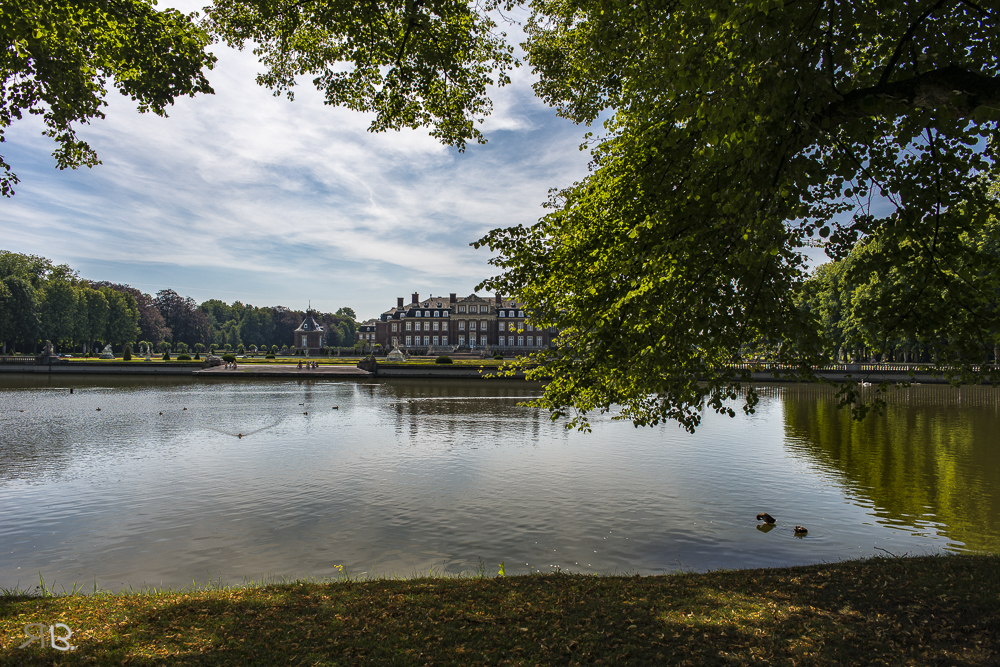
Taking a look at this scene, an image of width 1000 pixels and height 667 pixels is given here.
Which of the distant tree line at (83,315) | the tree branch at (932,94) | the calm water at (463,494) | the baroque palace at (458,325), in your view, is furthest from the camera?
the baroque palace at (458,325)

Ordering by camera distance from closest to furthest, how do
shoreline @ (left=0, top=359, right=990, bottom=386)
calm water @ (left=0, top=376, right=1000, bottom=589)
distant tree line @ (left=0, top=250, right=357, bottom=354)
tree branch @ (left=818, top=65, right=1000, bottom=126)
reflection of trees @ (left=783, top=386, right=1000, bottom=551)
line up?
tree branch @ (left=818, top=65, right=1000, bottom=126) → calm water @ (left=0, top=376, right=1000, bottom=589) → reflection of trees @ (left=783, top=386, right=1000, bottom=551) → shoreline @ (left=0, top=359, right=990, bottom=386) → distant tree line @ (left=0, top=250, right=357, bottom=354)

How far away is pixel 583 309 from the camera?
777 cm

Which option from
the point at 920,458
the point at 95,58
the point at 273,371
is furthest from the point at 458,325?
the point at 95,58

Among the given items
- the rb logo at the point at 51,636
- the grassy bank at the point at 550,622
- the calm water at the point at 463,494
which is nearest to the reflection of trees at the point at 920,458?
the calm water at the point at 463,494

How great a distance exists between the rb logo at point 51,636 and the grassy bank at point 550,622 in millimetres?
70

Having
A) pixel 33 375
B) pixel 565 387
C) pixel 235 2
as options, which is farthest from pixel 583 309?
pixel 33 375

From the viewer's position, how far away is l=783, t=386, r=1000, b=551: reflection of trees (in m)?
10.4

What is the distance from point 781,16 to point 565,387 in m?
5.12

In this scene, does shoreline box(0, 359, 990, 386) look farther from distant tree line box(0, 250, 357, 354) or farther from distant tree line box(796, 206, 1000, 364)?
distant tree line box(796, 206, 1000, 364)

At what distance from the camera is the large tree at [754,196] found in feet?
15.8

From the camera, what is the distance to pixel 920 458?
1560cm

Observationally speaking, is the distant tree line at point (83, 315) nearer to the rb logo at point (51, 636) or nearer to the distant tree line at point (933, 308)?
the rb logo at point (51, 636)

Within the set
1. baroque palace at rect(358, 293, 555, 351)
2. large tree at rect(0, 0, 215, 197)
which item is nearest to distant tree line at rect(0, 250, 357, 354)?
baroque palace at rect(358, 293, 555, 351)

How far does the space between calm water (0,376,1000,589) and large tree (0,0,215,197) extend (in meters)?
6.26
